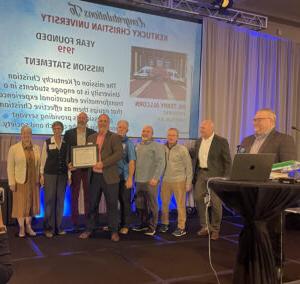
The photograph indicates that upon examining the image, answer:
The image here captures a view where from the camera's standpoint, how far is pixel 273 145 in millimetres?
3215

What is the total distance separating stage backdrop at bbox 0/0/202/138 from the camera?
534cm

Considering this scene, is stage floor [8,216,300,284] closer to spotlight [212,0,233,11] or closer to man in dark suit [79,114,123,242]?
man in dark suit [79,114,123,242]

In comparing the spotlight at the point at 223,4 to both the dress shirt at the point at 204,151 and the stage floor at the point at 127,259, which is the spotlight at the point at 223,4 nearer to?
the dress shirt at the point at 204,151

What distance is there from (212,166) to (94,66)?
2382 mm

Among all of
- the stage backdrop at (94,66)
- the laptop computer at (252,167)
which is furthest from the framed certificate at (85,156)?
the laptop computer at (252,167)

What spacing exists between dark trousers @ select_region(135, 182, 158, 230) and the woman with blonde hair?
49.7 inches

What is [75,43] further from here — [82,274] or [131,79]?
[82,274]

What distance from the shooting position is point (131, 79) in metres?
6.18

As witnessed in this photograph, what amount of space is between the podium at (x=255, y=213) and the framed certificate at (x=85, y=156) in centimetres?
219

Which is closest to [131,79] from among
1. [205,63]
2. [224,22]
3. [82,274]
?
[205,63]

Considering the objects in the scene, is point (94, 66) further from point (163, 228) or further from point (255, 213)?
point (255, 213)

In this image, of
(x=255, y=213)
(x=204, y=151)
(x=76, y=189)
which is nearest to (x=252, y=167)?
(x=255, y=213)

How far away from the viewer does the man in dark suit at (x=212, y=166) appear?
4848 mm

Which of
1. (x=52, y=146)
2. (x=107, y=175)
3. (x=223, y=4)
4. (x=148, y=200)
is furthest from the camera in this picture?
(x=223, y=4)
